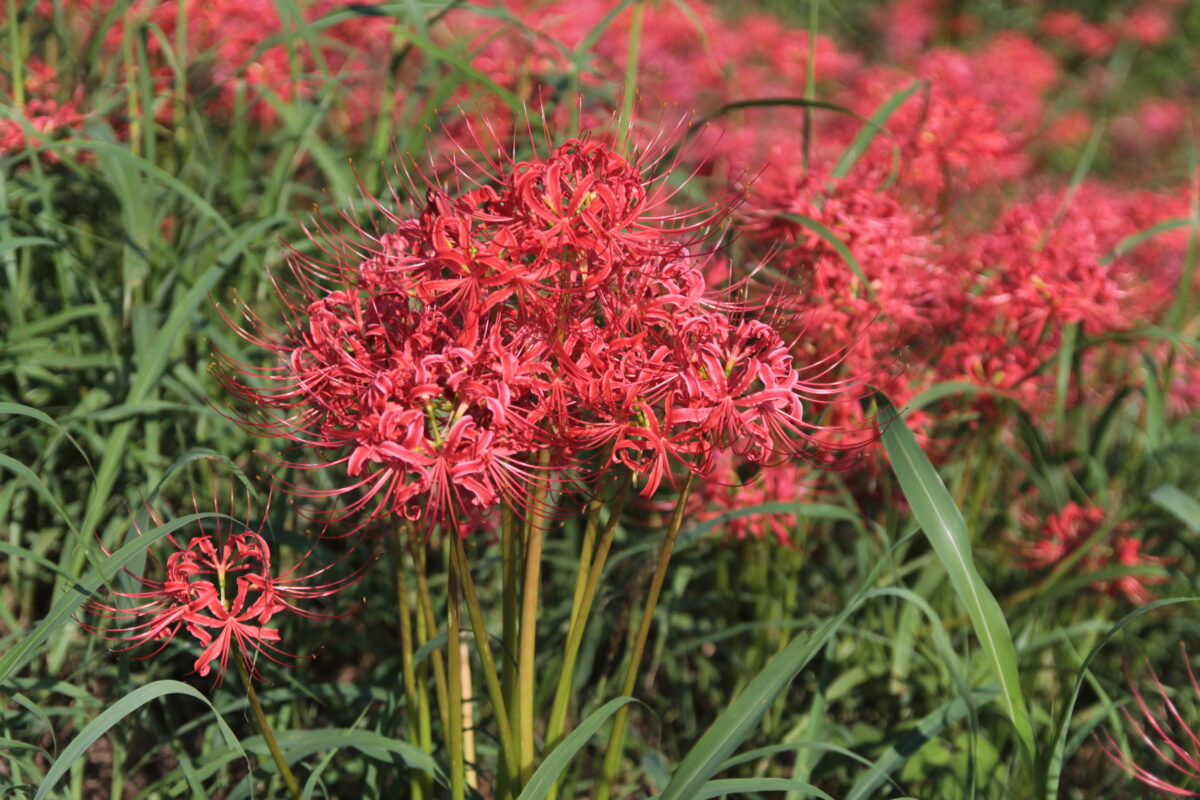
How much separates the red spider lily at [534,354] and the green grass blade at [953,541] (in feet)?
0.77

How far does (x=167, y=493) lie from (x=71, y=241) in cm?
81

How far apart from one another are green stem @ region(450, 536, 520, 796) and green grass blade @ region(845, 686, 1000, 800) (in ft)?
1.87

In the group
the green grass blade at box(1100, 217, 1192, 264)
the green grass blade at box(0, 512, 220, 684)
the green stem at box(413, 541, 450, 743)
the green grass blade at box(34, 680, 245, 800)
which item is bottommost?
the green stem at box(413, 541, 450, 743)

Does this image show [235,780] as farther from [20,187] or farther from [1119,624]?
[1119,624]

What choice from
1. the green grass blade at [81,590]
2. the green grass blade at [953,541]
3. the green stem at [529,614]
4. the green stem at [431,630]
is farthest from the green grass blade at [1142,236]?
the green grass blade at [81,590]

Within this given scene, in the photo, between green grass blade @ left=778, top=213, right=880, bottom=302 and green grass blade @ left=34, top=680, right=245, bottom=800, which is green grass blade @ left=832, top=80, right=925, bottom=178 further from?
green grass blade @ left=34, top=680, right=245, bottom=800

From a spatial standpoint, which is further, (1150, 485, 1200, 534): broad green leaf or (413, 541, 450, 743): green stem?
(1150, 485, 1200, 534): broad green leaf

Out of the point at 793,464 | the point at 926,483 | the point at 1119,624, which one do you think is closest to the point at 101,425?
the point at 793,464

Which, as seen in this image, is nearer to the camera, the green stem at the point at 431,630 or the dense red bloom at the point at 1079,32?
the green stem at the point at 431,630

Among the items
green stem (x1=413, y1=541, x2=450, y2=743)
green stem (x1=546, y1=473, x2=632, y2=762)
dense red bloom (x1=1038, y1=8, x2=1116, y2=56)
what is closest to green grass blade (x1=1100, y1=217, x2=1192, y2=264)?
green stem (x1=546, y1=473, x2=632, y2=762)

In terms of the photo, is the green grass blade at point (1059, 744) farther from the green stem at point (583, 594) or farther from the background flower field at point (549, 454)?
the green stem at point (583, 594)

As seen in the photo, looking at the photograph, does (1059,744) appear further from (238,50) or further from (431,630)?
(238,50)

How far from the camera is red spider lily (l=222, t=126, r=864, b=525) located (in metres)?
1.45

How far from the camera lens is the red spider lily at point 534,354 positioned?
4.76ft
